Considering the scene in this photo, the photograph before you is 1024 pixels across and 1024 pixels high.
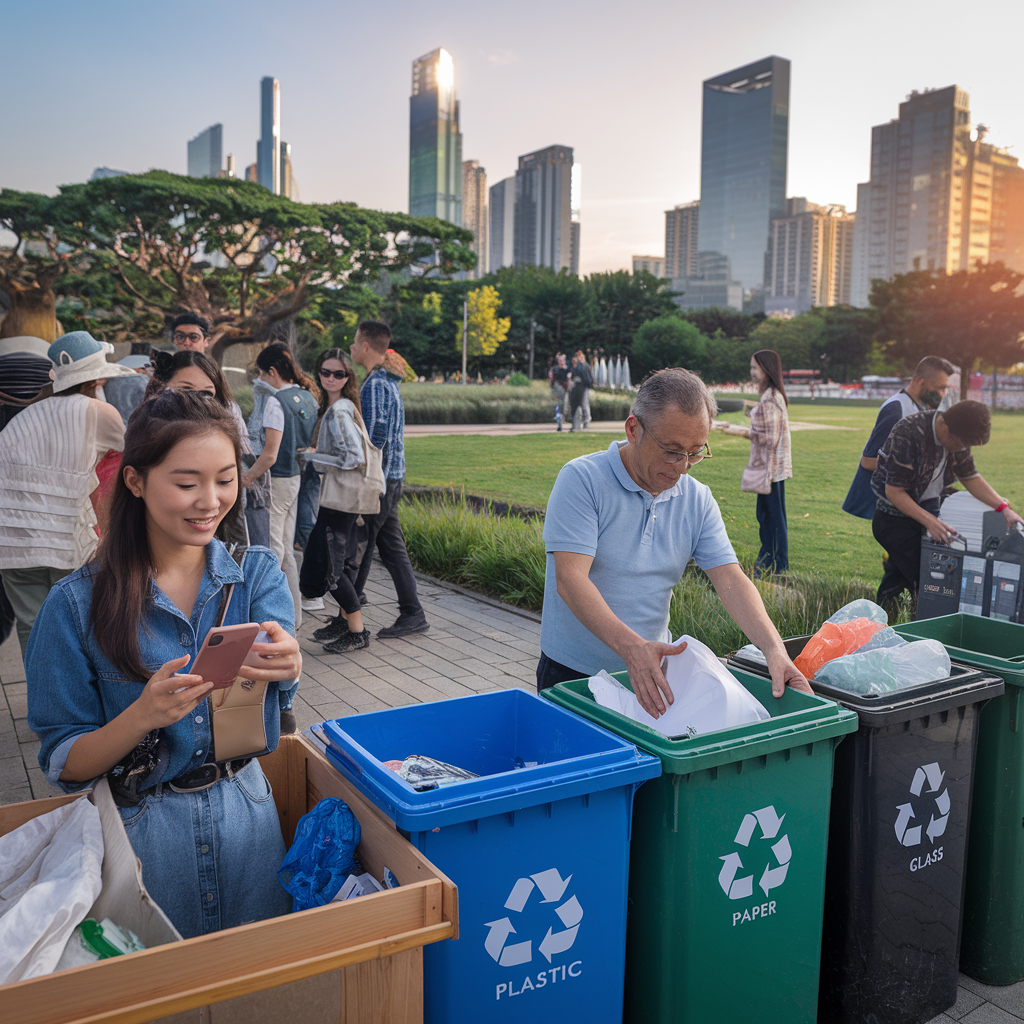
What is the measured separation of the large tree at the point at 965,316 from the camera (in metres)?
33.2

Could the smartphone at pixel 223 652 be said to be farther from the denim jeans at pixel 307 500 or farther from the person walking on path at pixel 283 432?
the denim jeans at pixel 307 500

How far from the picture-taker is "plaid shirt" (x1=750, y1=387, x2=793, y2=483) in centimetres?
795

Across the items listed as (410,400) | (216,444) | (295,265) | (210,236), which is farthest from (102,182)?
(216,444)

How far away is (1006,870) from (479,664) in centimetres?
364

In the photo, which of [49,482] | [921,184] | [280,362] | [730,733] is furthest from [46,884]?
[921,184]

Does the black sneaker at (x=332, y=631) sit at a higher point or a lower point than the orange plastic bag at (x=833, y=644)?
lower

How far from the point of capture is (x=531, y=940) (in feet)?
6.16

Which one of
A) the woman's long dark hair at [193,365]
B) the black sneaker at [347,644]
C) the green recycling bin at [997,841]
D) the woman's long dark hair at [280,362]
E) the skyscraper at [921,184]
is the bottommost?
the black sneaker at [347,644]

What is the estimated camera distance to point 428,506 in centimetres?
1037

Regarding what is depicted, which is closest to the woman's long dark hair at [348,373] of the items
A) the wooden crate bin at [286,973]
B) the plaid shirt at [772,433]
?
the plaid shirt at [772,433]

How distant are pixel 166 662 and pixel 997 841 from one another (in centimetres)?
243

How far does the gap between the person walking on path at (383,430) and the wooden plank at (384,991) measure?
4.58 m

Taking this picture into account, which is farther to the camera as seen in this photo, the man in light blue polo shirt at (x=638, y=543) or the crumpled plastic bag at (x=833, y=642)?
the crumpled plastic bag at (x=833, y=642)

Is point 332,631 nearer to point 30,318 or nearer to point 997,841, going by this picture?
point 997,841
